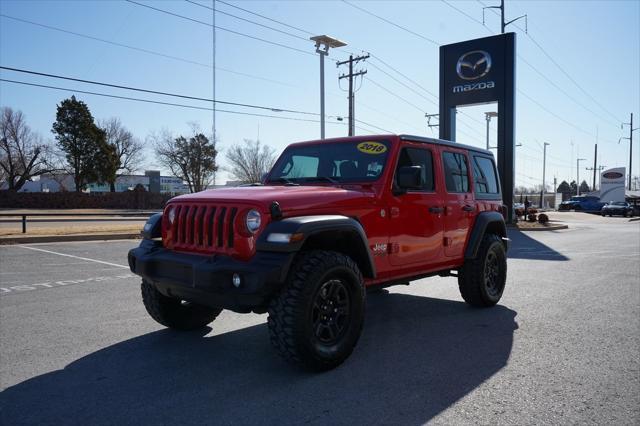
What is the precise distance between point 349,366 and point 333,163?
Answer: 82.8 inches

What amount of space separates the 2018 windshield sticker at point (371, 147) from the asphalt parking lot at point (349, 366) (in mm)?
1824

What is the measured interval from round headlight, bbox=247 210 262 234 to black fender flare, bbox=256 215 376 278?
0.09 m

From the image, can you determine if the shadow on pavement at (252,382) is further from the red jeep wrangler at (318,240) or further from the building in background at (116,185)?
the building in background at (116,185)

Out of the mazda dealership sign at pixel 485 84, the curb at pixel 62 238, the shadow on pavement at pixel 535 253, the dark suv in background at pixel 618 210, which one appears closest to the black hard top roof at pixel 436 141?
the shadow on pavement at pixel 535 253

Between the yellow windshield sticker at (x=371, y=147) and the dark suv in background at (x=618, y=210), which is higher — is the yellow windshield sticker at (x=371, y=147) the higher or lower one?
the higher one

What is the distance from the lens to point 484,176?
6.50 metres

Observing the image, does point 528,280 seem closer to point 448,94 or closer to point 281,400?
point 281,400

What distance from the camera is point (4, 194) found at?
152 feet

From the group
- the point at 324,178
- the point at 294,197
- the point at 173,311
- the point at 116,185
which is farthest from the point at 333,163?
the point at 116,185

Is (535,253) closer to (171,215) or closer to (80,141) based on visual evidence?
(171,215)

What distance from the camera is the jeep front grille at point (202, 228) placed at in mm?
3854

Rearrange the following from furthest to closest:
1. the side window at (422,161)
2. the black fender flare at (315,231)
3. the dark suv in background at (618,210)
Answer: the dark suv in background at (618,210)
the side window at (422,161)
the black fender flare at (315,231)

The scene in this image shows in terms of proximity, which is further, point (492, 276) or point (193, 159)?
point (193, 159)

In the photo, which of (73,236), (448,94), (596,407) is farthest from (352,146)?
(448,94)
